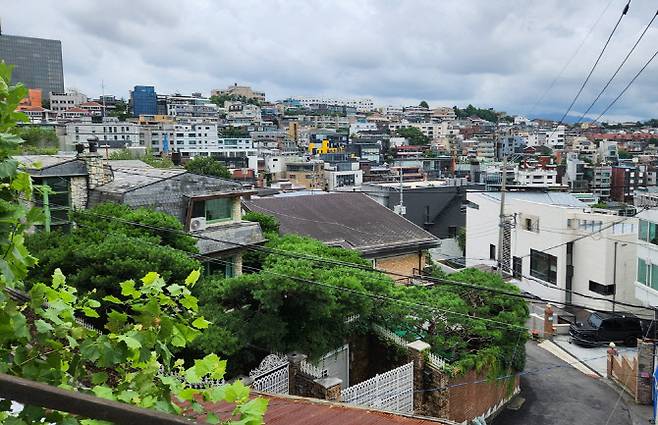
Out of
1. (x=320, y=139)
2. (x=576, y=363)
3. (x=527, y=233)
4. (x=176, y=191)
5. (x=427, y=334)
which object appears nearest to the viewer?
(x=427, y=334)

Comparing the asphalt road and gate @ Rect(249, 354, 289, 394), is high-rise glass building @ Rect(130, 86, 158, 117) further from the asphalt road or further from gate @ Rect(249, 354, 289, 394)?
gate @ Rect(249, 354, 289, 394)

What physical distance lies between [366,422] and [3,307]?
6581 millimetres

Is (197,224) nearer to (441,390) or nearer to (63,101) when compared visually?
(441,390)

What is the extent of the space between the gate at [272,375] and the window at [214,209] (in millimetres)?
5520

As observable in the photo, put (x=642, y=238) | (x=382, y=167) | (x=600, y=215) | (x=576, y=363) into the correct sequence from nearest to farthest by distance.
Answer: (x=576, y=363)
(x=642, y=238)
(x=600, y=215)
(x=382, y=167)

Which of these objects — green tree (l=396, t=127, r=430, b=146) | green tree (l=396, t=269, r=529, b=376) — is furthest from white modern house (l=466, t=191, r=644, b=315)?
green tree (l=396, t=127, r=430, b=146)

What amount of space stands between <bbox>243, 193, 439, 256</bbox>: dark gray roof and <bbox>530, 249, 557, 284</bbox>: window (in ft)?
30.6

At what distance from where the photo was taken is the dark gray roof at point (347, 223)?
21.8 metres

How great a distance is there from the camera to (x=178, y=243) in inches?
522

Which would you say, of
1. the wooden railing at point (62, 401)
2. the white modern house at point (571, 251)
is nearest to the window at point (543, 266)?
the white modern house at point (571, 251)

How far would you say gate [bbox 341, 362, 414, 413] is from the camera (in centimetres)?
1133

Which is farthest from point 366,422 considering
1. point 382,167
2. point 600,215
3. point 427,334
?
point 382,167

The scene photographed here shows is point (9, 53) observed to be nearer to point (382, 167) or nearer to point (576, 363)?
point (382, 167)

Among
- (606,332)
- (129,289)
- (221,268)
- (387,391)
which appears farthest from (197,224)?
(606,332)
